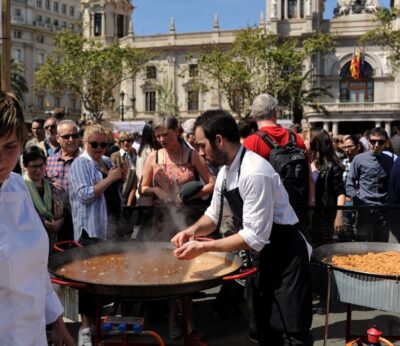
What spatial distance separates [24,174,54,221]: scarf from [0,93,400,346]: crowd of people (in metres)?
0.01

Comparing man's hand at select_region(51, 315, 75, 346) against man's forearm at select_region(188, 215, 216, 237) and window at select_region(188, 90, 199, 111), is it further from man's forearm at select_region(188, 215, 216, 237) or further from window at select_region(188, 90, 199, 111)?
window at select_region(188, 90, 199, 111)

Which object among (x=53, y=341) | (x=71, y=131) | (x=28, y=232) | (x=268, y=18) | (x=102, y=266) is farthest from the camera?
(x=268, y=18)

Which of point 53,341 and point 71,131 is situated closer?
point 53,341

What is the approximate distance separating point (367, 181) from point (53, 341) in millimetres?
5741

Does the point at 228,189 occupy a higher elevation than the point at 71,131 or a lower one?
lower

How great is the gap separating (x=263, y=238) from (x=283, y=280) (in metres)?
0.41

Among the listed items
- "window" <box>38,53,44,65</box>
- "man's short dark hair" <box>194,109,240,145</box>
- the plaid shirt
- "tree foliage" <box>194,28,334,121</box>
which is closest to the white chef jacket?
"man's short dark hair" <box>194,109,240,145</box>

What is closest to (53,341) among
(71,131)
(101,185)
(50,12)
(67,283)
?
(67,283)

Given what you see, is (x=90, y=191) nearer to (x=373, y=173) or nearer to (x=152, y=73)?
(x=373, y=173)

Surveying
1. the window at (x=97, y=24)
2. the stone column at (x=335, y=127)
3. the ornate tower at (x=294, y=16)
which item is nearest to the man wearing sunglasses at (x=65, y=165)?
the stone column at (x=335, y=127)

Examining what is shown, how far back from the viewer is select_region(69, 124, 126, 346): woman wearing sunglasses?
452 cm

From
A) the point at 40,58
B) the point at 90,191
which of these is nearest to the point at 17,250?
the point at 90,191

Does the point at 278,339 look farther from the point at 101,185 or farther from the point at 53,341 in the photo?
the point at 101,185

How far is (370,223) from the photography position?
19.0 ft
